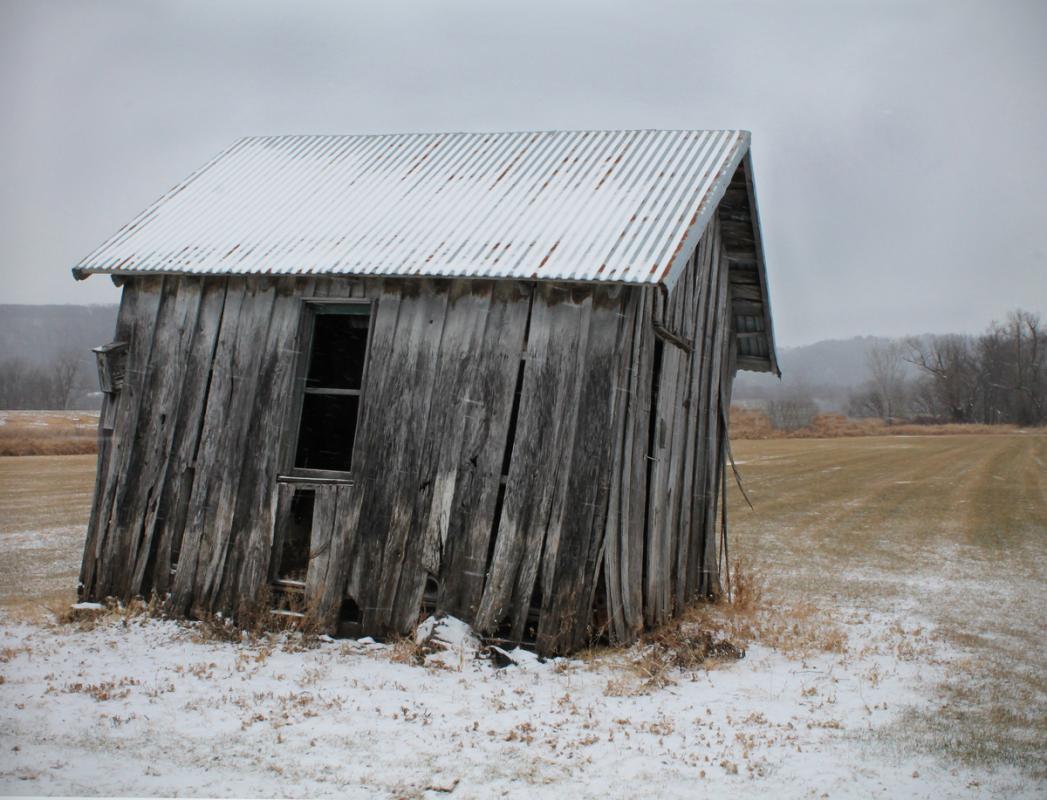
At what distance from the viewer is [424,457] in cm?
754

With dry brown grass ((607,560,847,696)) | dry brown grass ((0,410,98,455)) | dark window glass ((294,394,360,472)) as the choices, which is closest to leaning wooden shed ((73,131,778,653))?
dry brown grass ((607,560,847,696))

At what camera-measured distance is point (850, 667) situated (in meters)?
7.24

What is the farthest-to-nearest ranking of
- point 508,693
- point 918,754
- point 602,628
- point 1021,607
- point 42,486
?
1. point 42,486
2. point 1021,607
3. point 602,628
4. point 508,693
5. point 918,754

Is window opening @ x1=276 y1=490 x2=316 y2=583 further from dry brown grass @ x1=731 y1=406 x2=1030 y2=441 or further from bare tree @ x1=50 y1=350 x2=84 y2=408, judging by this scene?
dry brown grass @ x1=731 y1=406 x2=1030 y2=441

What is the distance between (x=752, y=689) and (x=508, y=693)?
5.99 ft

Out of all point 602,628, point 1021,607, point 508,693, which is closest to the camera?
point 508,693

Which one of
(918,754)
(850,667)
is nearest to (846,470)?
(850,667)

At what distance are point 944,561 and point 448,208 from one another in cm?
1063

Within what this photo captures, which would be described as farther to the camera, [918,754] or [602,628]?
[602,628]

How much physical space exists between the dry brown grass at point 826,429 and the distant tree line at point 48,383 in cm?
3583

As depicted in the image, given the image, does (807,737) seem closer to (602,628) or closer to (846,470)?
(602,628)

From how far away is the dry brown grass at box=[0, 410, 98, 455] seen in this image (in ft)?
90.4

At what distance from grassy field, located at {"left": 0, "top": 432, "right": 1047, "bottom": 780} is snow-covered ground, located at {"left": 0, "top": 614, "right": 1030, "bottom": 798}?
423mm

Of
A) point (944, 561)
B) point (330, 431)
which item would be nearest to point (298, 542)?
point (330, 431)
